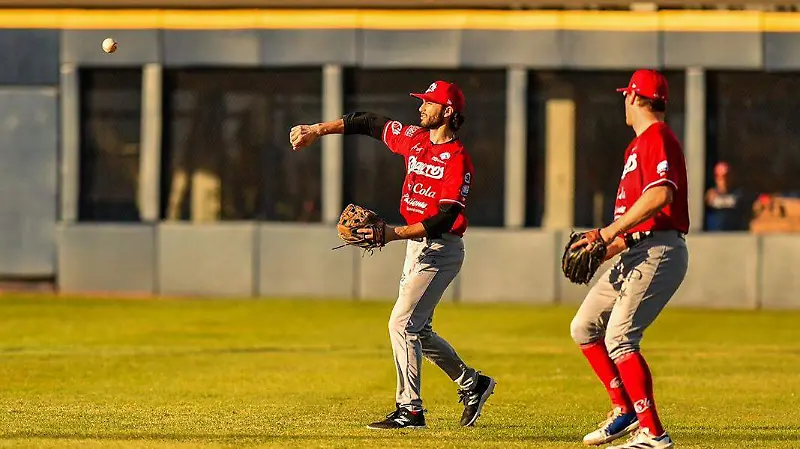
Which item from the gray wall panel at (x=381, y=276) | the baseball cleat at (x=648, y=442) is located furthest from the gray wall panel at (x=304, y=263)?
the baseball cleat at (x=648, y=442)

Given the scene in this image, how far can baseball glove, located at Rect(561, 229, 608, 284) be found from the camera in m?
9.36

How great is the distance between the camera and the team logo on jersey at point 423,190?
10461 millimetres

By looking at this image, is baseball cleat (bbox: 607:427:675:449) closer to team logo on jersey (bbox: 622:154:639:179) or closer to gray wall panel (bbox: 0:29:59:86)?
team logo on jersey (bbox: 622:154:639:179)

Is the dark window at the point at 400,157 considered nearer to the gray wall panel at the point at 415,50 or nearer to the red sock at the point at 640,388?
the gray wall panel at the point at 415,50

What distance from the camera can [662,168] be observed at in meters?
9.10

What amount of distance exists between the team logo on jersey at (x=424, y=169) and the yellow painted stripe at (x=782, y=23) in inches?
575

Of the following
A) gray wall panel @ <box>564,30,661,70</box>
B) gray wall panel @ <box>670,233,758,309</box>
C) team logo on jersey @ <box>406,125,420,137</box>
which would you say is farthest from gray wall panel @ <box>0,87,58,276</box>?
team logo on jersey @ <box>406,125,420,137</box>

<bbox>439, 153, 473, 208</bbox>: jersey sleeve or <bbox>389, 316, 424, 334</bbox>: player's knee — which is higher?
<bbox>439, 153, 473, 208</bbox>: jersey sleeve

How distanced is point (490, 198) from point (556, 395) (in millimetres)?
11559

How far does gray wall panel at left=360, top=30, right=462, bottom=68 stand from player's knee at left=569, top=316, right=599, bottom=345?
14774 millimetres

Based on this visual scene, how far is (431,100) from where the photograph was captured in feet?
34.1

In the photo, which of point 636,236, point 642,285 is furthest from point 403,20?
point 642,285

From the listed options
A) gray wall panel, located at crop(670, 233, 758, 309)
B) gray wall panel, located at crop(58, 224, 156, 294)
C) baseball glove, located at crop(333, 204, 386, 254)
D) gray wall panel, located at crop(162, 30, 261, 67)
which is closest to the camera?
baseball glove, located at crop(333, 204, 386, 254)

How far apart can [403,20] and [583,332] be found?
1503 cm
